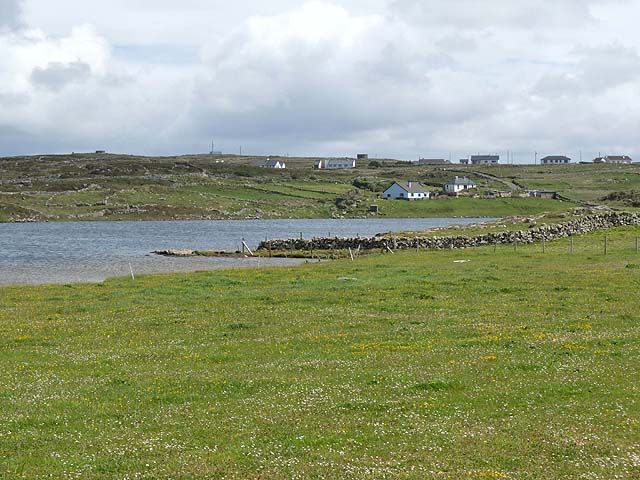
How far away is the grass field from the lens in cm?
1415

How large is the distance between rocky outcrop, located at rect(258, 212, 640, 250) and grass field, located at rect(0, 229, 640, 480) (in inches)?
1764

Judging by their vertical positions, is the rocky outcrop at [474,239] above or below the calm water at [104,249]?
above

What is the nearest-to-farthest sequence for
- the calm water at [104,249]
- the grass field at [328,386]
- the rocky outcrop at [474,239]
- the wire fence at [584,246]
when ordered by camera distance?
the grass field at [328,386] < the wire fence at [584,246] < the calm water at [104,249] < the rocky outcrop at [474,239]

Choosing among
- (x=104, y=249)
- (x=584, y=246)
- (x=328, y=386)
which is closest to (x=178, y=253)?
(x=104, y=249)

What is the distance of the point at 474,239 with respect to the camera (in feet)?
277

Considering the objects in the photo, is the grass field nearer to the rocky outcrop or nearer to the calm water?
the calm water

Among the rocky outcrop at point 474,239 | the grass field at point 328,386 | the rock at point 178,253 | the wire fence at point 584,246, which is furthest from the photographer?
the rock at point 178,253

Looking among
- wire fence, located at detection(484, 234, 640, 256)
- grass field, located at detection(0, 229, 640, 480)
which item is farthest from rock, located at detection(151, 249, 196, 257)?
grass field, located at detection(0, 229, 640, 480)

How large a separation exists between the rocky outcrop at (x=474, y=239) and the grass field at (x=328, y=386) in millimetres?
44807

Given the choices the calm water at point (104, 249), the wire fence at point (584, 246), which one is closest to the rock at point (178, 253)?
the calm water at point (104, 249)

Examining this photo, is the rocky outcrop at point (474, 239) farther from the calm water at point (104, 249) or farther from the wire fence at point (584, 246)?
the calm water at point (104, 249)

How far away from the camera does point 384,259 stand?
229 ft

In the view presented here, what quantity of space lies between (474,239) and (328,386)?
220ft

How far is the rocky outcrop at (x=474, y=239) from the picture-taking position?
84.2 m
